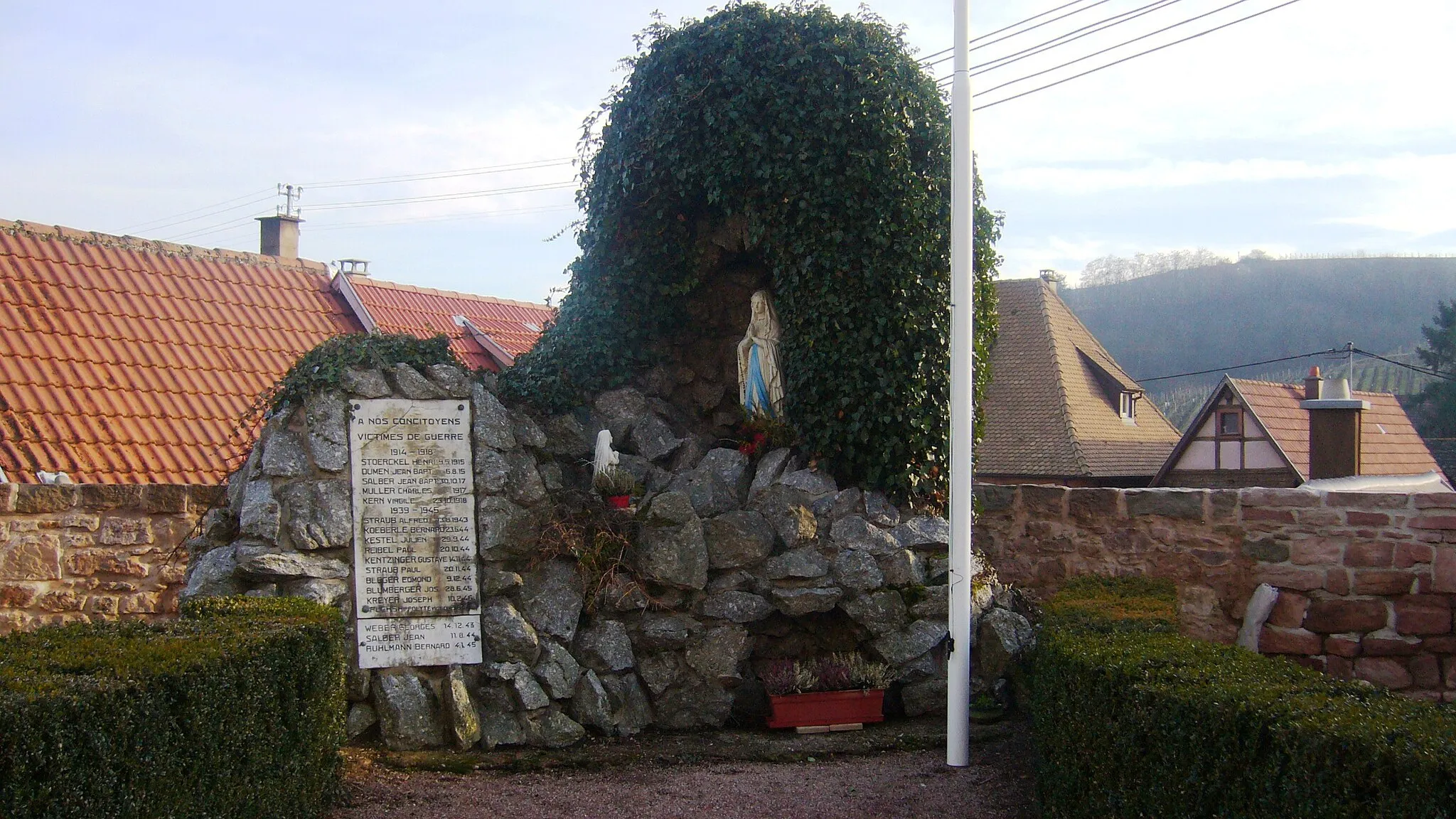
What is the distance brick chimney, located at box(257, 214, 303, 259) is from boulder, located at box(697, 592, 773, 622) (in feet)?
36.6

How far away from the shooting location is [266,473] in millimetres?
6398

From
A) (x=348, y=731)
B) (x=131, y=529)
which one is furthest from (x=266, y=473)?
(x=131, y=529)

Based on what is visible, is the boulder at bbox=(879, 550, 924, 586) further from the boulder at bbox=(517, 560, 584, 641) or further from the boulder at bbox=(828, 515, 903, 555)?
the boulder at bbox=(517, 560, 584, 641)

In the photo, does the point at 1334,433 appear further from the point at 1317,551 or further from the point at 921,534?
the point at 921,534

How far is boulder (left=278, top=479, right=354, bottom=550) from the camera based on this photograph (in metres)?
6.31

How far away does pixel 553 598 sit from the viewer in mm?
6656

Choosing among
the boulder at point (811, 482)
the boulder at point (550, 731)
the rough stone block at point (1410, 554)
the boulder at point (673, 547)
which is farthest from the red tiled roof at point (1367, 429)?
the boulder at point (550, 731)

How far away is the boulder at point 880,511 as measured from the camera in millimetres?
7219

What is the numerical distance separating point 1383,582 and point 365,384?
21.0ft

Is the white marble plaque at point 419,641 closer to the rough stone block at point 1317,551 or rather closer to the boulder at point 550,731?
the boulder at point 550,731

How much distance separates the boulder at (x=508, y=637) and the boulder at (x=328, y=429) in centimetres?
127

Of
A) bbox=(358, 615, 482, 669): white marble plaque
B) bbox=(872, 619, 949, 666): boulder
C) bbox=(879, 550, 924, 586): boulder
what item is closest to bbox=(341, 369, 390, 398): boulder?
bbox=(358, 615, 482, 669): white marble plaque

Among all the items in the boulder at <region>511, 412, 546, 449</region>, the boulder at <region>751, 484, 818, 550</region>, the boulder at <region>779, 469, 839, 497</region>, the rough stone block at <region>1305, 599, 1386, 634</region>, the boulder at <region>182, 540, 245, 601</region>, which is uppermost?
the boulder at <region>511, 412, 546, 449</region>

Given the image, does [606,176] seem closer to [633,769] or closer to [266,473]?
[266,473]
